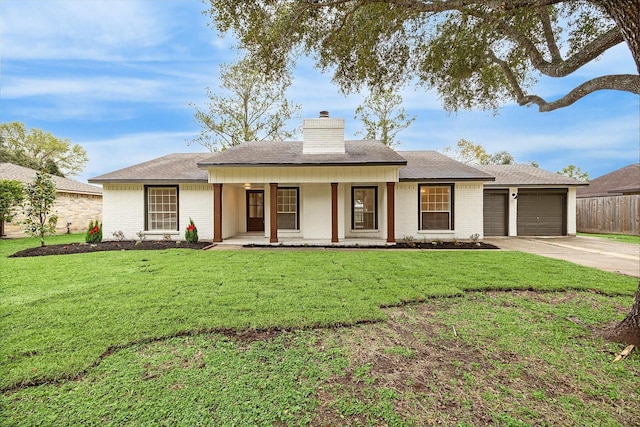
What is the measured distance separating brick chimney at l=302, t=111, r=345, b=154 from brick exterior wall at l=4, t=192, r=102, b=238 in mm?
13275

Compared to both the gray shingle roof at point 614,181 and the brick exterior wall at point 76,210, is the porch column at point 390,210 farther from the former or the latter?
the gray shingle roof at point 614,181

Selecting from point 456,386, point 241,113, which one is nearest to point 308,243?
point 456,386

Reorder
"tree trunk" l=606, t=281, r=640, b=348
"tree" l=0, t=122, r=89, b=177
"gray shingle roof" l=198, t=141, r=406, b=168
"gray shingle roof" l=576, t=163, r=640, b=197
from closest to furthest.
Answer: "tree trunk" l=606, t=281, r=640, b=348
"gray shingle roof" l=198, t=141, r=406, b=168
"gray shingle roof" l=576, t=163, r=640, b=197
"tree" l=0, t=122, r=89, b=177

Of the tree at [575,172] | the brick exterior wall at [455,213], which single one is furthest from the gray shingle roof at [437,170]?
the tree at [575,172]

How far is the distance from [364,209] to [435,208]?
9.83 ft

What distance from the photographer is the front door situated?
1430 centimetres

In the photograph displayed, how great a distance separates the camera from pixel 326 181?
430 inches

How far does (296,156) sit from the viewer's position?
11.7 meters

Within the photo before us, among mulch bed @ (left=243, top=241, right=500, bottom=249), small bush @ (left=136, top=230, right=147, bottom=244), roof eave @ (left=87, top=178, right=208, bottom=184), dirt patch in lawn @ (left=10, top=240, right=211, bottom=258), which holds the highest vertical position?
roof eave @ (left=87, top=178, right=208, bottom=184)

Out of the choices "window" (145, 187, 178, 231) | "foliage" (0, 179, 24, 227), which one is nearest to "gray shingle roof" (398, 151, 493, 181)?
"window" (145, 187, 178, 231)

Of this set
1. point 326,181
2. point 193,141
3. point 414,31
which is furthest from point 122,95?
point 414,31

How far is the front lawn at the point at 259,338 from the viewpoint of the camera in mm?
2195

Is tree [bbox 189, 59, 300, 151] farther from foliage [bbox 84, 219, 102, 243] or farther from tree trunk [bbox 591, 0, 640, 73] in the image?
tree trunk [bbox 591, 0, 640, 73]

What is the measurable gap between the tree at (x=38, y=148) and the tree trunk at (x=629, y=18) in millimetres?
36133
